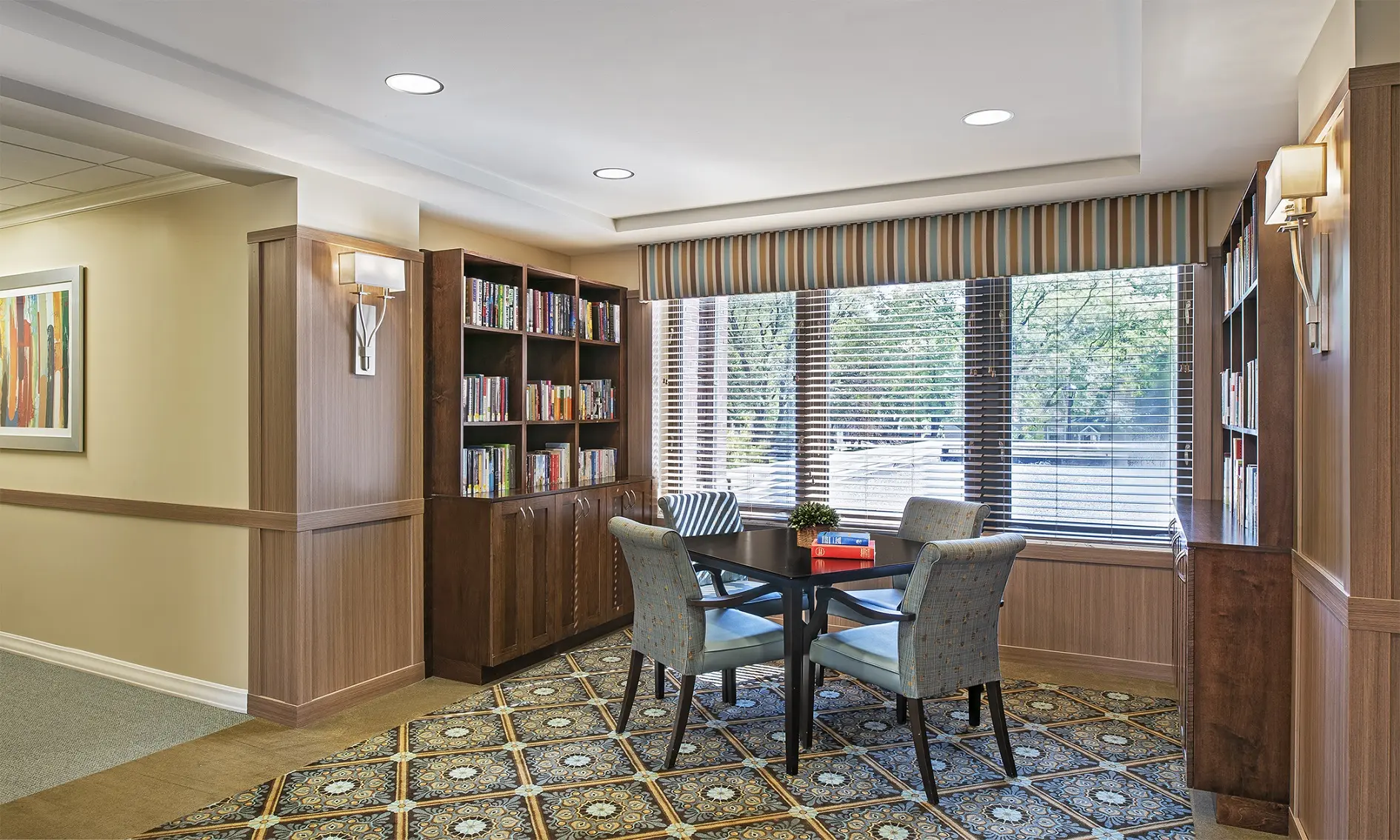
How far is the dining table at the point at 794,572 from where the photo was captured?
339 centimetres

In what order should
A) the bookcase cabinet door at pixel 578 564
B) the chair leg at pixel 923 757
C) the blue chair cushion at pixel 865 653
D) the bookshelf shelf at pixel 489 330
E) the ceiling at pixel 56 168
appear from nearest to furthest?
the chair leg at pixel 923 757 → the blue chair cushion at pixel 865 653 → the ceiling at pixel 56 168 → the bookshelf shelf at pixel 489 330 → the bookcase cabinet door at pixel 578 564

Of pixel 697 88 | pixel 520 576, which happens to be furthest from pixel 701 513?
pixel 697 88

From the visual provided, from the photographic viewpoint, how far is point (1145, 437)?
4.69 metres

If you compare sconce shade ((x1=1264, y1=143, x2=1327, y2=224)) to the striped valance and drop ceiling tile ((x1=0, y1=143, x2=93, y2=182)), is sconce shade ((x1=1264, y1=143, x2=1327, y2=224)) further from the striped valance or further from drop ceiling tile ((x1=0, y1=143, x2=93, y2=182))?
drop ceiling tile ((x1=0, y1=143, x2=93, y2=182))

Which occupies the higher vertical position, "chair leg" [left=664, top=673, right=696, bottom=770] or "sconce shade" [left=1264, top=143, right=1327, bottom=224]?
"sconce shade" [left=1264, top=143, right=1327, bottom=224]

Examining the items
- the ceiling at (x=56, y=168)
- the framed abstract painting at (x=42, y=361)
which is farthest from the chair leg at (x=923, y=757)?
the framed abstract painting at (x=42, y=361)

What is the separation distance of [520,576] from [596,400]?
1.53 meters

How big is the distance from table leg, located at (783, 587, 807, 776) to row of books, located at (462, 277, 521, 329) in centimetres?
234

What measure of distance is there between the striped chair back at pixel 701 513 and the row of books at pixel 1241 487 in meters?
2.38

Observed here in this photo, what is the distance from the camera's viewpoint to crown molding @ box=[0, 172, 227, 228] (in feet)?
13.7

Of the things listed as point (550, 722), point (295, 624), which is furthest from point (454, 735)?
point (295, 624)

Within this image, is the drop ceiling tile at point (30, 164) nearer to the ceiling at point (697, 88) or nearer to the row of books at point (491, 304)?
the ceiling at point (697, 88)

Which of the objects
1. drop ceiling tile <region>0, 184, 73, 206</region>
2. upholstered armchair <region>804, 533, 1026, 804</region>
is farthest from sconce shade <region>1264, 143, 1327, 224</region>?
drop ceiling tile <region>0, 184, 73, 206</region>

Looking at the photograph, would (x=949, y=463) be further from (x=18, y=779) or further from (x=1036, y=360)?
(x=18, y=779)
